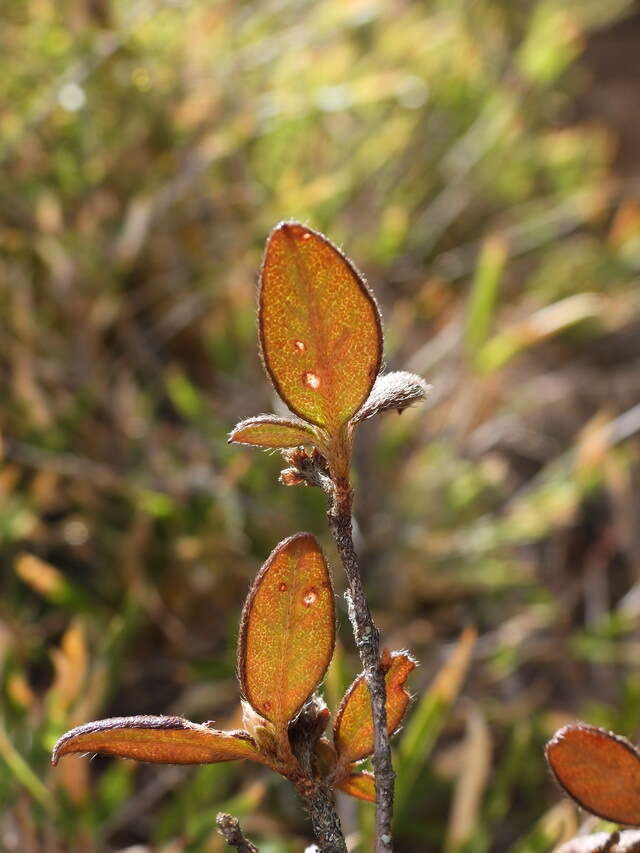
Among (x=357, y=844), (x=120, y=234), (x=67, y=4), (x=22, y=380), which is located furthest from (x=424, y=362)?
(x=357, y=844)

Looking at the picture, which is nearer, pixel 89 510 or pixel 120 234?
pixel 89 510

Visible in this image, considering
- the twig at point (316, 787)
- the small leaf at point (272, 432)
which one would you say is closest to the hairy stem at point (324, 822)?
the twig at point (316, 787)

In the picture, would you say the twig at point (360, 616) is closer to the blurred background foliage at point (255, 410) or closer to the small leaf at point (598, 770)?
the small leaf at point (598, 770)

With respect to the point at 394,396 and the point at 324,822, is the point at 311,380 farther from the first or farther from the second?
the point at 324,822

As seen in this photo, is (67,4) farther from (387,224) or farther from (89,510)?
(89,510)

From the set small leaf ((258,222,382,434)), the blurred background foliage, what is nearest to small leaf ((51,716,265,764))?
small leaf ((258,222,382,434))
